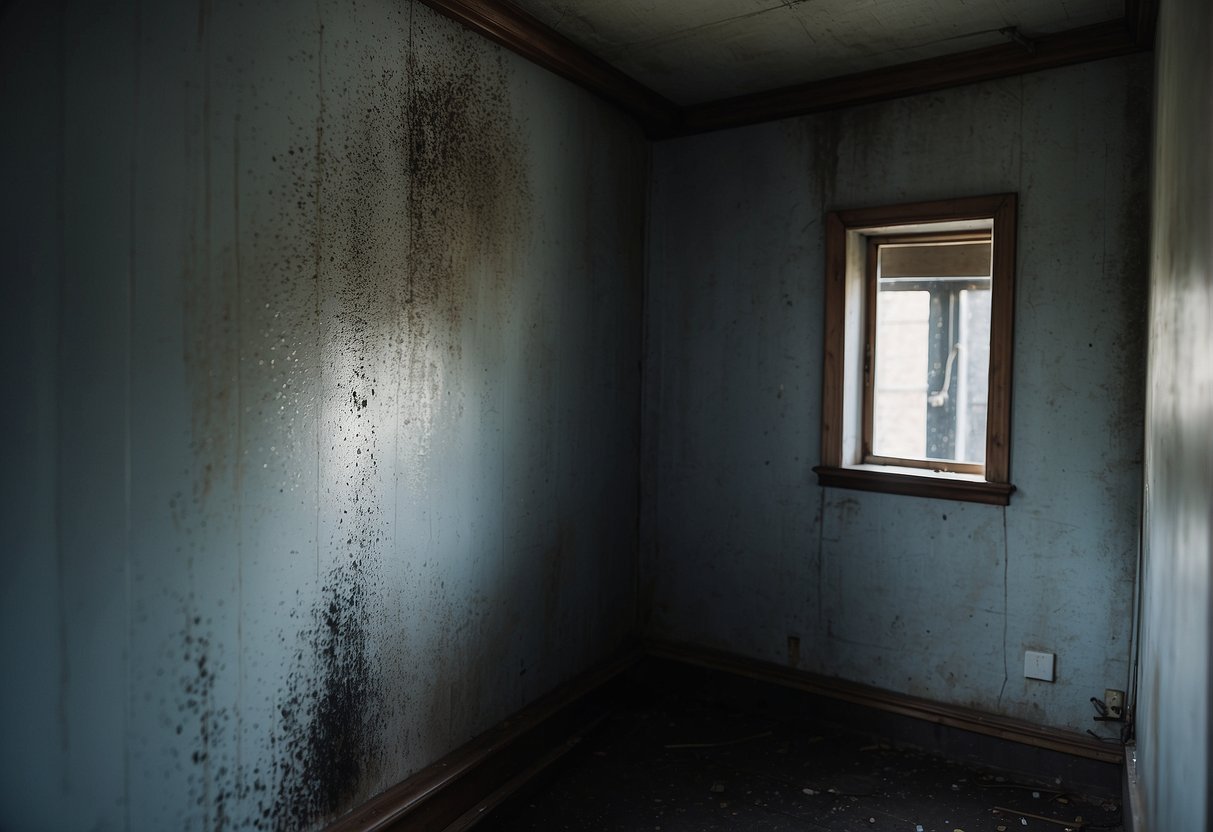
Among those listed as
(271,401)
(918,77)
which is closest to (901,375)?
(918,77)

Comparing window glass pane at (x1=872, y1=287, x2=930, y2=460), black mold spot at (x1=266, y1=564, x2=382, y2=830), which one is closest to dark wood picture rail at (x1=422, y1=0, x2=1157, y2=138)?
window glass pane at (x1=872, y1=287, x2=930, y2=460)

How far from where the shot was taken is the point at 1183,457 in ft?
3.91

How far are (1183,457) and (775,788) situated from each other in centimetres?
203

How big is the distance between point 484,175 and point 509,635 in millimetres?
1667

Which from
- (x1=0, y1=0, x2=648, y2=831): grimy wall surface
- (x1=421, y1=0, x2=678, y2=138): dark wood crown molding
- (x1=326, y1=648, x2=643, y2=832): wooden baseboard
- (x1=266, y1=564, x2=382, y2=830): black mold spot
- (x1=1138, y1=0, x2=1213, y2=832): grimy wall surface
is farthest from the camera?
(x1=421, y1=0, x2=678, y2=138): dark wood crown molding

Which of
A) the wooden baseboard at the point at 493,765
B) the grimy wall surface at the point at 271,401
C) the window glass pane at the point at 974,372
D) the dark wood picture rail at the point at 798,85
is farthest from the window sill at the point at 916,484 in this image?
the dark wood picture rail at the point at 798,85

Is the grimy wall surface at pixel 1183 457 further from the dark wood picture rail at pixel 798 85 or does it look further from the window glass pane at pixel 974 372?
the window glass pane at pixel 974 372

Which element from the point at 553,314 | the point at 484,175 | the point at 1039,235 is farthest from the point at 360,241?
the point at 1039,235

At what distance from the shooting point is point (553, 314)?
2.99m

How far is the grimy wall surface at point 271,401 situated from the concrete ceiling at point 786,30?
0.29 m

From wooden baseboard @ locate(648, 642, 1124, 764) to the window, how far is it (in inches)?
33.2

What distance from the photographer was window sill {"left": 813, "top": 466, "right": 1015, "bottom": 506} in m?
2.88

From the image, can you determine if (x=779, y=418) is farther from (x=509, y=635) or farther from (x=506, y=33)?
(x=506, y=33)

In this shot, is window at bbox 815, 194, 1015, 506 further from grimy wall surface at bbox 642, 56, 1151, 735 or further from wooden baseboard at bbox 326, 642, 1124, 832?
wooden baseboard at bbox 326, 642, 1124, 832
